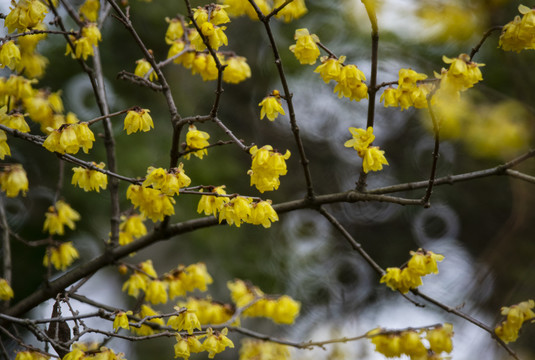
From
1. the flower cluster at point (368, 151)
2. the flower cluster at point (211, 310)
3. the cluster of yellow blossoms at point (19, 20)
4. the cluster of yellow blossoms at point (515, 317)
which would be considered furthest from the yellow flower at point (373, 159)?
the cluster of yellow blossoms at point (19, 20)

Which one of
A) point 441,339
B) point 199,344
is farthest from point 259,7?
point 441,339

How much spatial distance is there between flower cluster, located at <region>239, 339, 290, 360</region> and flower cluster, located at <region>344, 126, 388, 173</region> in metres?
1.18

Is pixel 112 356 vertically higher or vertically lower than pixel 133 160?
lower

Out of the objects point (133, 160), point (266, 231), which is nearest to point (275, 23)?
point (266, 231)

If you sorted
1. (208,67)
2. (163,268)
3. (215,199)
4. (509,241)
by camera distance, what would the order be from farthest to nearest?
(163,268)
(509,241)
(208,67)
(215,199)

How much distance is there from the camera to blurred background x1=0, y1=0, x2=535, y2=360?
11.3 ft

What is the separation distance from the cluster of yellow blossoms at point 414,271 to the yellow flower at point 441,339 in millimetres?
191

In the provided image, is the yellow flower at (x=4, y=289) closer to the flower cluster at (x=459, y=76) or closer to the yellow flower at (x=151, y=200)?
the yellow flower at (x=151, y=200)

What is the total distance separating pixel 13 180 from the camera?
6.73 ft

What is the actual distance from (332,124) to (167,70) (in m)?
1.63

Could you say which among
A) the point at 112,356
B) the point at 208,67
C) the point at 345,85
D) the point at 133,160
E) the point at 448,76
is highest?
the point at 133,160

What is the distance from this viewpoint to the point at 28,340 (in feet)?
12.0

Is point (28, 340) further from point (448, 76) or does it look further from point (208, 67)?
point (448, 76)

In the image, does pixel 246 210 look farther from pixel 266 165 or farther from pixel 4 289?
pixel 4 289
